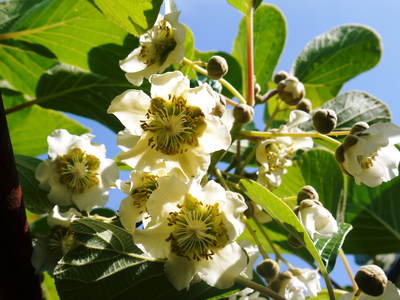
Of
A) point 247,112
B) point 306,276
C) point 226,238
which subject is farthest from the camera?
point 306,276

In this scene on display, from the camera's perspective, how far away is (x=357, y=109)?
1671 mm

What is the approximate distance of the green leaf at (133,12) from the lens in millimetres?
1012

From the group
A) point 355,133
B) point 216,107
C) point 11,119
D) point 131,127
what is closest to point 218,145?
point 216,107

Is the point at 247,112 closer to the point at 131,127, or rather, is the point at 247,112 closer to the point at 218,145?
the point at 218,145

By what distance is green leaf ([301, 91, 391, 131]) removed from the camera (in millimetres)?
1663

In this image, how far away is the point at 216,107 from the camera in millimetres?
1090

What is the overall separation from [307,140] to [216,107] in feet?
1.36

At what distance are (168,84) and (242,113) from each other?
0.58 ft

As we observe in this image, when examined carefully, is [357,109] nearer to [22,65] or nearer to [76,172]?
[76,172]

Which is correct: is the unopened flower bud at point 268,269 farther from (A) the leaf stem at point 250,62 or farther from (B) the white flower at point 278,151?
(A) the leaf stem at point 250,62

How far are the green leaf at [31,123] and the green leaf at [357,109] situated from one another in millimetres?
794

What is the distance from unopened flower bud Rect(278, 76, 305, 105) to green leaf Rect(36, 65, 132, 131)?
0.50m

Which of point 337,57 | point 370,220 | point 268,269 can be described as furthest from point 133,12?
point 370,220

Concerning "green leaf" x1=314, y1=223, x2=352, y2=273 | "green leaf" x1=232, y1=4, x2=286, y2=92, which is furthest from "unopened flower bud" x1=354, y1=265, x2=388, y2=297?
"green leaf" x1=232, y1=4, x2=286, y2=92
